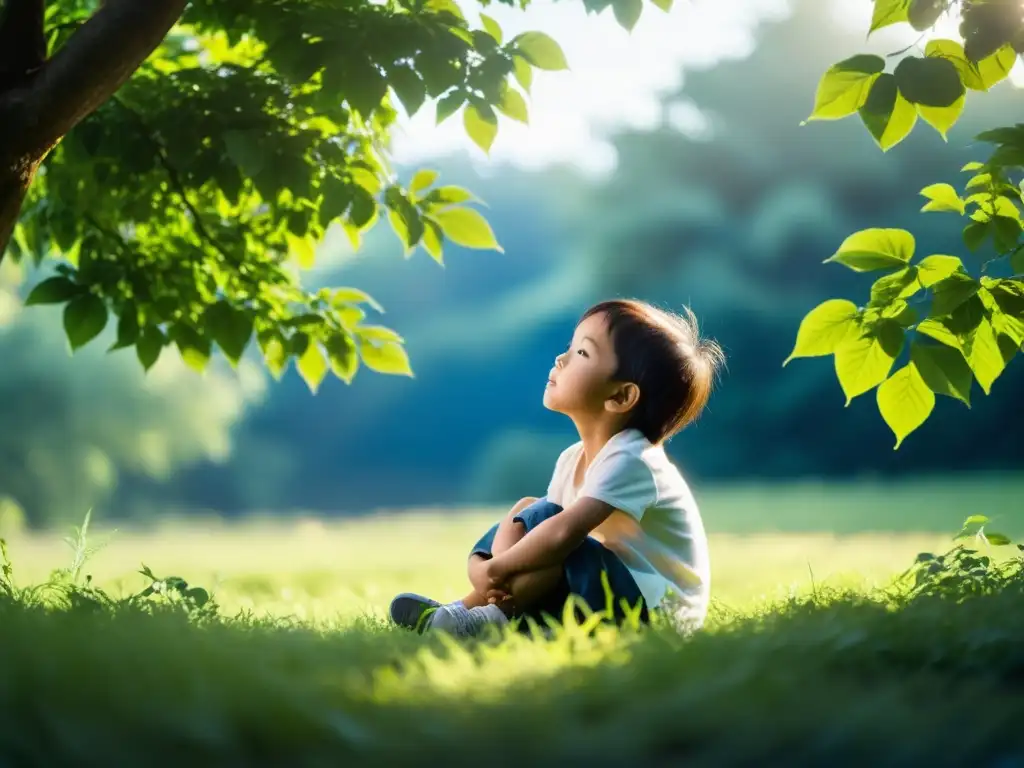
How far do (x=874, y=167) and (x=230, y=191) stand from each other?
58.4 ft

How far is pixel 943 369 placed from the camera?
2.24 m

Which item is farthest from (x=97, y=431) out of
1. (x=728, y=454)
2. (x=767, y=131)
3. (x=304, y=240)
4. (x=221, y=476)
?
(x=304, y=240)

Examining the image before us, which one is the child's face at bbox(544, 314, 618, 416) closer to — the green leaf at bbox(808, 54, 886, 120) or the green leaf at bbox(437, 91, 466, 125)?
the green leaf at bbox(437, 91, 466, 125)

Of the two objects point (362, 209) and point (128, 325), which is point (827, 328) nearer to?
point (362, 209)

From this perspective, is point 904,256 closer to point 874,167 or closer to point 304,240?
point 304,240

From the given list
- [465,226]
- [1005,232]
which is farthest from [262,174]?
[1005,232]

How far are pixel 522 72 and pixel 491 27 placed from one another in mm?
187

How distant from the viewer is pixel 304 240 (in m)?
3.42

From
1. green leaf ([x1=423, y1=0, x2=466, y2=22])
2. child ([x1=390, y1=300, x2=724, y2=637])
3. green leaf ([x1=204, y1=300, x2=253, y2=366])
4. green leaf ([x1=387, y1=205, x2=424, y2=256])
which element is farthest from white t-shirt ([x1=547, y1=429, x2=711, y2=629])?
green leaf ([x1=204, y1=300, x2=253, y2=366])

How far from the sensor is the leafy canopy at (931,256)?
1885 millimetres

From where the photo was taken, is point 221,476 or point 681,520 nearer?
point 681,520

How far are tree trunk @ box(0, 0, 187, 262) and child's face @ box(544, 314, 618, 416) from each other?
3.94 ft

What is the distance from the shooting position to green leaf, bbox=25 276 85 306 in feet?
9.74

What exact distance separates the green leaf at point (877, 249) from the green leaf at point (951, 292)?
Answer: 3.7 inches
